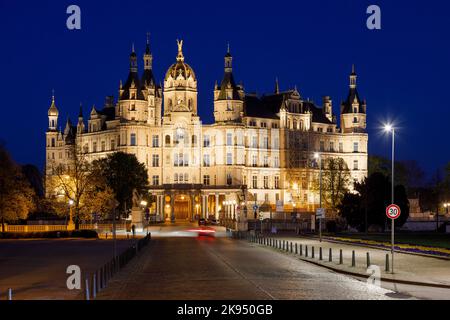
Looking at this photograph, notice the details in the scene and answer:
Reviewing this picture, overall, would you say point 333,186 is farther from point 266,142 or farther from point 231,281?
point 231,281

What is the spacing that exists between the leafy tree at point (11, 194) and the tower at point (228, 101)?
68157 mm

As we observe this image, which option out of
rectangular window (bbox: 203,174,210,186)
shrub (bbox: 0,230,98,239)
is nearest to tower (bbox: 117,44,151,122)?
rectangular window (bbox: 203,174,210,186)

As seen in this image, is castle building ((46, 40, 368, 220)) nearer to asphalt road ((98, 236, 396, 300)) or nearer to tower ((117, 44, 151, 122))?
Result: tower ((117, 44, 151, 122))

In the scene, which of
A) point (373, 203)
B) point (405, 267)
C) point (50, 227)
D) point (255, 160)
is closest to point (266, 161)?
point (255, 160)

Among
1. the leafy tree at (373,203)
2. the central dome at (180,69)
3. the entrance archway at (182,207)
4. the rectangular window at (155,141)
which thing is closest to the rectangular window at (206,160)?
the entrance archway at (182,207)

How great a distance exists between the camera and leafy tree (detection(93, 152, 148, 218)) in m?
117

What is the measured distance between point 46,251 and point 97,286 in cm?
2563

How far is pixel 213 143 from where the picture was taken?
500 ft

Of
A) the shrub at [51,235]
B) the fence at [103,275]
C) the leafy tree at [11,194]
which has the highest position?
the leafy tree at [11,194]

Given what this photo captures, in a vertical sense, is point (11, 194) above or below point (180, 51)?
below

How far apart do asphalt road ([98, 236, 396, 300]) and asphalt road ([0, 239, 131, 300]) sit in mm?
1821

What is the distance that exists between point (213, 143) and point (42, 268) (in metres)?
114

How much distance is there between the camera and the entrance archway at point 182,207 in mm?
152125

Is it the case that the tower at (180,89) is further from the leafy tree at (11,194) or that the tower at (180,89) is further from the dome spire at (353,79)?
the leafy tree at (11,194)
